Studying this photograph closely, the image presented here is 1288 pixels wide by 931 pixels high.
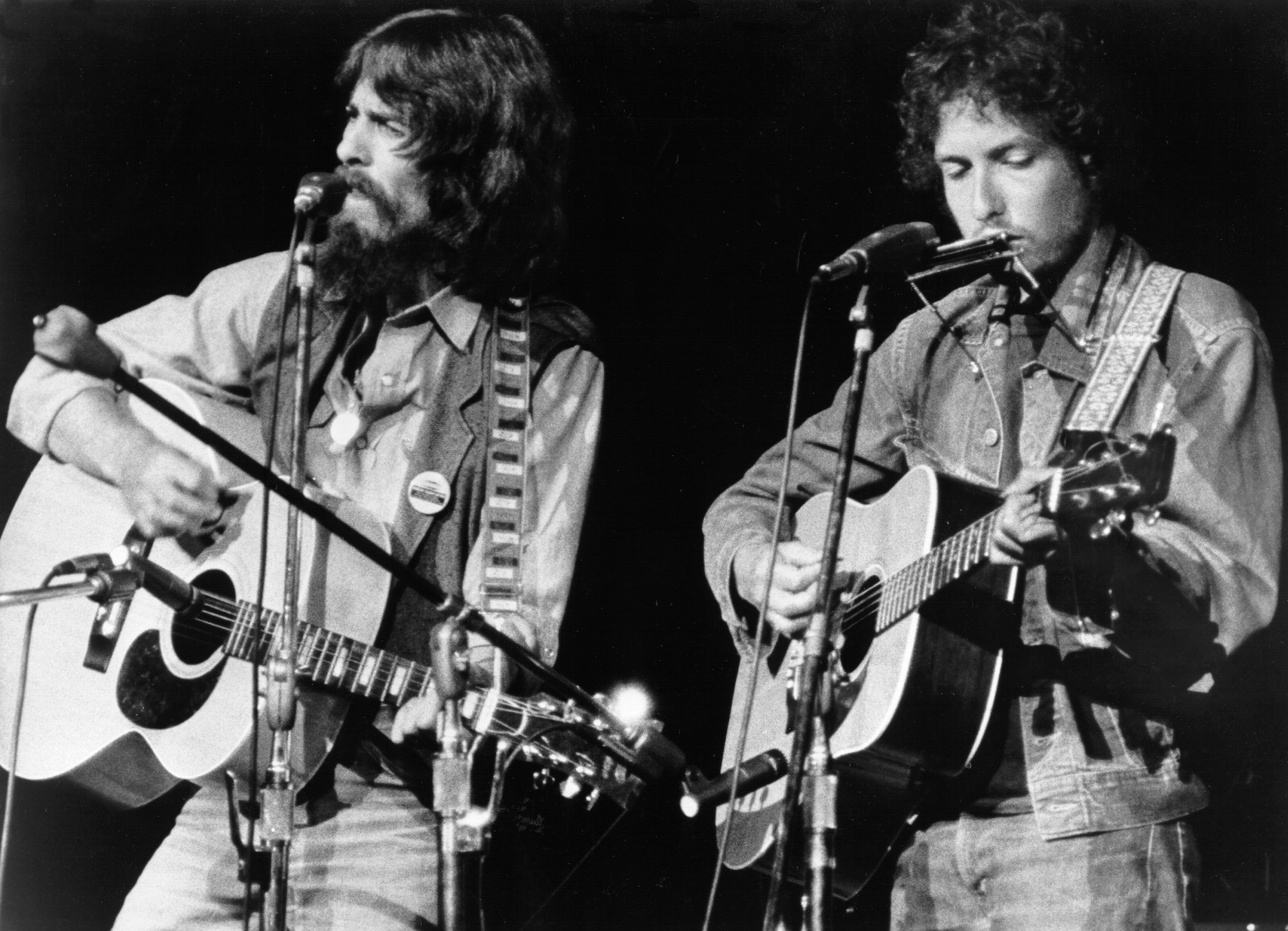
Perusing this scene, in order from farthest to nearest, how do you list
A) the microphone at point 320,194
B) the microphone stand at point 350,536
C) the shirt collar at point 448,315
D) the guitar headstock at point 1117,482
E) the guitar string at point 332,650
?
the shirt collar at point 448,315 → the guitar string at point 332,650 → the microphone at point 320,194 → the guitar headstock at point 1117,482 → the microphone stand at point 350,536

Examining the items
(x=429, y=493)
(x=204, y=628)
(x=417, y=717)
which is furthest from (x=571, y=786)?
(x=204, y=628)

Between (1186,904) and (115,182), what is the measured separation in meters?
2.98

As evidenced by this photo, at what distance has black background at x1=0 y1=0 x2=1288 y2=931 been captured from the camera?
335cm

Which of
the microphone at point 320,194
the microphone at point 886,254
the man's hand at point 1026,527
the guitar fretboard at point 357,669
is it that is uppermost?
the microphone at point 320,194

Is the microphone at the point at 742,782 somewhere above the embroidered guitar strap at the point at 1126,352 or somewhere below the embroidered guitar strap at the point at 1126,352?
below

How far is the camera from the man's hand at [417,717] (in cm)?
269

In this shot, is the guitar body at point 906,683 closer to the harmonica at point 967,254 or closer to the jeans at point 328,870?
the harmonica at point 967,254

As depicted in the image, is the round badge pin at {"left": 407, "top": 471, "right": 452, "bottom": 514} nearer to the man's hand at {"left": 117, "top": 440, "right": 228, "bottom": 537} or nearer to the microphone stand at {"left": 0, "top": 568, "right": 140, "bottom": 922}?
the man's hand at {"left": 117, "top": 440, "right": 228, "bottom": 537}

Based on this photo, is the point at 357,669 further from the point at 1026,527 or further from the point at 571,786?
the point at 1026,527

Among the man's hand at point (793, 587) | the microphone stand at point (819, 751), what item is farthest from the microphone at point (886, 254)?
the man's hand at point (793, 587)

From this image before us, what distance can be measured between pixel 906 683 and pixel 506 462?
1059mm

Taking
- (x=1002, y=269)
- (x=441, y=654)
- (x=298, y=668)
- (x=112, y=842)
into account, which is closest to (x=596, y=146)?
(x=1002, y=269)

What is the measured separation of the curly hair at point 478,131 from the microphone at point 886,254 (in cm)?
117

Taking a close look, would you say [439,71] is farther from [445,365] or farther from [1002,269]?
[1002,269]
